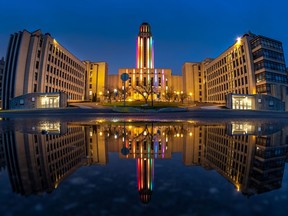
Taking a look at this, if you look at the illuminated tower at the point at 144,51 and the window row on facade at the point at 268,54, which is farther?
the illuminated tower at the point at 144,51

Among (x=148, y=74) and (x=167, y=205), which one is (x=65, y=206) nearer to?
(x=167, y=205)

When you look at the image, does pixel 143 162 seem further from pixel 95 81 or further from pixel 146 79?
pixel 146 79

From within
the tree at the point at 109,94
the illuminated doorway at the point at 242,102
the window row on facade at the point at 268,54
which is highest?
the window row on facade at the point at 268,54

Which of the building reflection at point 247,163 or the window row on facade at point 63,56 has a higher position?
the window row on facade at point 63,56

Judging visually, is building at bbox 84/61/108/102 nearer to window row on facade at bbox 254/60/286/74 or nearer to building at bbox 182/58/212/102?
building at bbox 182/58/212/102

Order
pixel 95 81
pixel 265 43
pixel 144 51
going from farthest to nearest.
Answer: pixel 144 51, pixel 95 81, pixel 265 43

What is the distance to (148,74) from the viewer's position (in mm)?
119125

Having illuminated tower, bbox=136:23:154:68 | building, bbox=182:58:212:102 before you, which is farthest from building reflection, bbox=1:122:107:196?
illuminated tower, bbox=136:23:154:68

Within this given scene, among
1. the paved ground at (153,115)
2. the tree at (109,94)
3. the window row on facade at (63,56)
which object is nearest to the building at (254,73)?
the paved ground at (153,115)

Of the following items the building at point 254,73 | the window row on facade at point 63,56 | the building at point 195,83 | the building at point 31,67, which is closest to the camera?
the building at point 254,73

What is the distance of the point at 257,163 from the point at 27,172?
4562mm

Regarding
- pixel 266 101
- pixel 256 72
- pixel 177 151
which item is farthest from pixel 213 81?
pixel 177 151

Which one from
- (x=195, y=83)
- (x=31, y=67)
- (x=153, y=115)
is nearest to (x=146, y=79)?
(x=195, y=83)

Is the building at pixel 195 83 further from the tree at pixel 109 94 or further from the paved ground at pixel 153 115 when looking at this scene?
the paved ground at pixel 153 115
